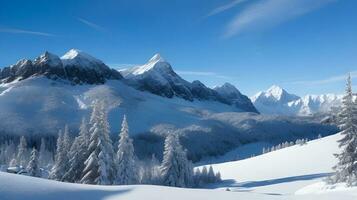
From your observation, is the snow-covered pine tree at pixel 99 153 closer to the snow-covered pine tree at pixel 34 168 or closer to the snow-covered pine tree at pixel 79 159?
the snow-covered pine tree at pixel 79 159

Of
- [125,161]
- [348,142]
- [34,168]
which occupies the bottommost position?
[348,142]

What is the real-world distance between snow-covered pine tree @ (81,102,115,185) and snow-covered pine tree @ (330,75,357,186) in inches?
879

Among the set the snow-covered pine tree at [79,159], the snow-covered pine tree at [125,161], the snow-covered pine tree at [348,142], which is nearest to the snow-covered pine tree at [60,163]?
the snow-covered pine tree at [79,159]

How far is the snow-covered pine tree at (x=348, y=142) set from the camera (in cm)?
3350

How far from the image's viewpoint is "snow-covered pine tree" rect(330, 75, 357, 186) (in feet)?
110

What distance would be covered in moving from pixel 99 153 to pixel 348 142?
2434 centimetres

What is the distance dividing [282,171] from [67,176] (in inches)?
2090

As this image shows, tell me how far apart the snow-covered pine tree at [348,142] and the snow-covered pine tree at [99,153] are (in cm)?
2233

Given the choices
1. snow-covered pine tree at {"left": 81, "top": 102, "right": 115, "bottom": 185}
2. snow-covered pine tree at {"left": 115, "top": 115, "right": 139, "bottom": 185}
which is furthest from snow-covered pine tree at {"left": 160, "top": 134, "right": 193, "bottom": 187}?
snow-covered pine tree at {"left": 81, "top": 102, "right": 115, "bottom": 185}

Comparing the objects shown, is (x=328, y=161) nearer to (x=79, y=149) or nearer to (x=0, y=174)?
(x=79, y=149)

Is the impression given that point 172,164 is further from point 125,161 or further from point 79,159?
point 79,159

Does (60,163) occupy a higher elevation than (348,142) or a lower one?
higher

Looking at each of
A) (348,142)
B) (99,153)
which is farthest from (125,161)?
(348,142)

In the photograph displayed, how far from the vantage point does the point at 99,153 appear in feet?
142
